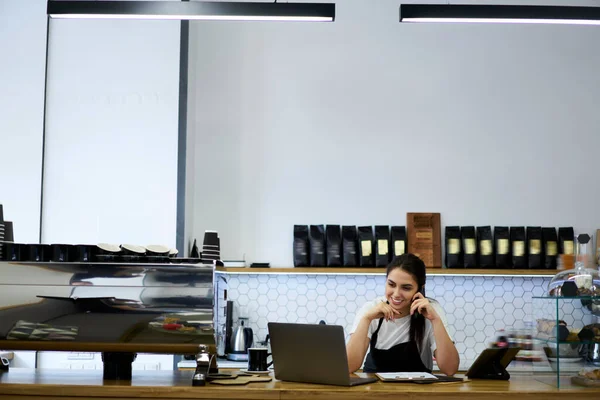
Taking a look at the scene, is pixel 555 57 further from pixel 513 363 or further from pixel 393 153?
pixel 513 363

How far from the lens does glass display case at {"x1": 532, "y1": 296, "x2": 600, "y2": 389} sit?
246 cm

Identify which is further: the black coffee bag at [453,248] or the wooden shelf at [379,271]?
the black coffee bag at [453,248]

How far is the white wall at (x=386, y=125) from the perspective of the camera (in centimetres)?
478

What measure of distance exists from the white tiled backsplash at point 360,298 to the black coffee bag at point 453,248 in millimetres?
168

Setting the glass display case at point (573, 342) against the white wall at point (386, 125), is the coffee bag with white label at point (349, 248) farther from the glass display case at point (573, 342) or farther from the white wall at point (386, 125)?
the glass display case at point (573, 342)

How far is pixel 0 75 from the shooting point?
4.25 m

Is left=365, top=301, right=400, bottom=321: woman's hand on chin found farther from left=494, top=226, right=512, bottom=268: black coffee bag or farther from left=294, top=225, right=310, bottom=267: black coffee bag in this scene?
left=494, top=226, right=512, bottom=268: black coffee bag

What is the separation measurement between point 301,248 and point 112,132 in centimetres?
132

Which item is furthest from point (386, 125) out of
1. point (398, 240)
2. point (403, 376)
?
point (403, 376)

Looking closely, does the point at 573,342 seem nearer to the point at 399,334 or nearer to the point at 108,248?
the point at 399,334

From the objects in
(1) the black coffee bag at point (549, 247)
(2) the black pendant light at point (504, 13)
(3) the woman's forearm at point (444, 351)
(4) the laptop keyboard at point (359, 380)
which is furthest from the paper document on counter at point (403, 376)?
(1) the black coffee bag at point (549, 247)

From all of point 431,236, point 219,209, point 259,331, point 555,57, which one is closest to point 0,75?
point 219,209

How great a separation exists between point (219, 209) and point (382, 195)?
1.04 m

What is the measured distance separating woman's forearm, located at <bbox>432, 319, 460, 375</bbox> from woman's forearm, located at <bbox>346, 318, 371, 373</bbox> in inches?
11.0
